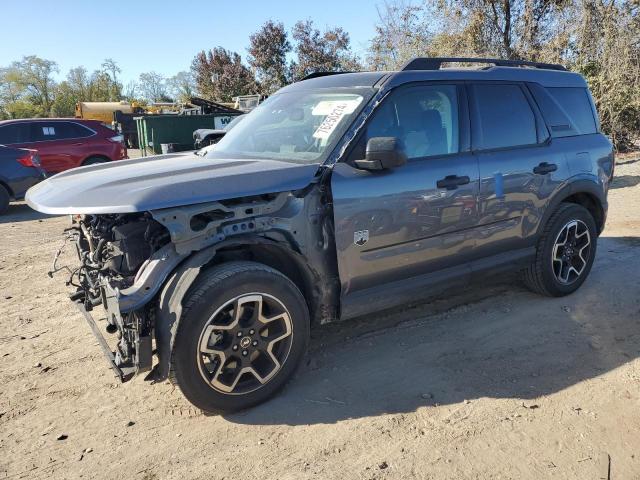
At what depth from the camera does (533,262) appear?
451cm

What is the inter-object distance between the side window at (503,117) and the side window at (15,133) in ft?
32.9

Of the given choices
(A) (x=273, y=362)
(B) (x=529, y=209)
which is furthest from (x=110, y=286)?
(B) (x=529, y=209)

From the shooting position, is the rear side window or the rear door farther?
the rear side window

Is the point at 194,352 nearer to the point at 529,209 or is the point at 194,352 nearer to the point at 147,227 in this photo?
the point at 147,227

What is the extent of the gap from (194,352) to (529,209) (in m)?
2.97

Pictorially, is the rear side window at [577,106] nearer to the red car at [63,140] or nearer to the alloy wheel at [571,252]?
the alloy wheel at [571,252]

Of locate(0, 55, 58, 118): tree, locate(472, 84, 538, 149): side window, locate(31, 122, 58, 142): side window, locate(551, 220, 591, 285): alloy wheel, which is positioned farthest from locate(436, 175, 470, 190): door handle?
locate(0, 55, 58, 118): tree

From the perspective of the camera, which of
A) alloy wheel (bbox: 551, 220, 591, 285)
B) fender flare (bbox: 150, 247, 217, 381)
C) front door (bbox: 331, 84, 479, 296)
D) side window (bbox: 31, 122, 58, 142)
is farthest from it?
side window (bbox: 31, 122, 58, 142)

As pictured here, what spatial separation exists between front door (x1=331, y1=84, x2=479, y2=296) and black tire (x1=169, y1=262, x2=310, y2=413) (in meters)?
0.44

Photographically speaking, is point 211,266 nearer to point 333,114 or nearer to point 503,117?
point 333,114

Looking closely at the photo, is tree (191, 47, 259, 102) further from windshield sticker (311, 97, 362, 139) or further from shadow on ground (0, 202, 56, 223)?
windshield sticker (311, 97, 362, 139)

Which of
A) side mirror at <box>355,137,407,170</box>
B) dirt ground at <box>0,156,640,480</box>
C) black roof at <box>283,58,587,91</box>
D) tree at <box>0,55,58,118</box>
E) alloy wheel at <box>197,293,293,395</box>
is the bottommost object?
dirt ground at <box>0,156,640,480</box>

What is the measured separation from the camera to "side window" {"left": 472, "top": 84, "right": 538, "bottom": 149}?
13.1 feet

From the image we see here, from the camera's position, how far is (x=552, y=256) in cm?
455
